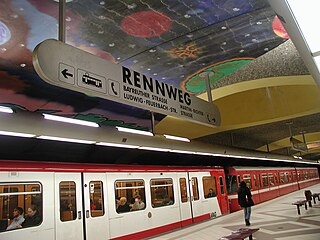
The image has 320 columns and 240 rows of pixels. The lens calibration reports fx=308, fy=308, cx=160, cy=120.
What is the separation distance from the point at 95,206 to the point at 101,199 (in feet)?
0.79

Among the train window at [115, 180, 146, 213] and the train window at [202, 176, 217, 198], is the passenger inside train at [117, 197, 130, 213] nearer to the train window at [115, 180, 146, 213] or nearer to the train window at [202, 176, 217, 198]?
the train window at [115, 180, 146, 213]

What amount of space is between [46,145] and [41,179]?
4293 millimetres

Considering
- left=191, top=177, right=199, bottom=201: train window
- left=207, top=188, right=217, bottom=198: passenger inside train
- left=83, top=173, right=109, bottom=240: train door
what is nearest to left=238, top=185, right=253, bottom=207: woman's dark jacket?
left=191, top=177, right=199, bottom=201: train window

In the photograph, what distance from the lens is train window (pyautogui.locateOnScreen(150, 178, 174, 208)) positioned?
8.98 metres

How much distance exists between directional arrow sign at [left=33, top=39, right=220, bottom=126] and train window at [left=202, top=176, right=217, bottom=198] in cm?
803

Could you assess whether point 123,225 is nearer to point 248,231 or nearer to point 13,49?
point 248,231

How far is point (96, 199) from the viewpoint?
23.6 ft

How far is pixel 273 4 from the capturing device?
75.1 inches

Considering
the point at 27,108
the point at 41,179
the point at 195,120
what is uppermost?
the point at 27,108

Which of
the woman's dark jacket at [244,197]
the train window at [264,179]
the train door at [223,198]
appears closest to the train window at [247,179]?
the train window at [264,179]

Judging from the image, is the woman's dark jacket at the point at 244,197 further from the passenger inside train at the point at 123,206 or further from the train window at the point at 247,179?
the train window at the point at 247,179

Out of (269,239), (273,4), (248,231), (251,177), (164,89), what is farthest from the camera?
(251,177)

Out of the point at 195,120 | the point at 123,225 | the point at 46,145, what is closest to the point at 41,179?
the point at 123,225

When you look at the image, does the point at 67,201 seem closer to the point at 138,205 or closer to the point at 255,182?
the point at 138,205
